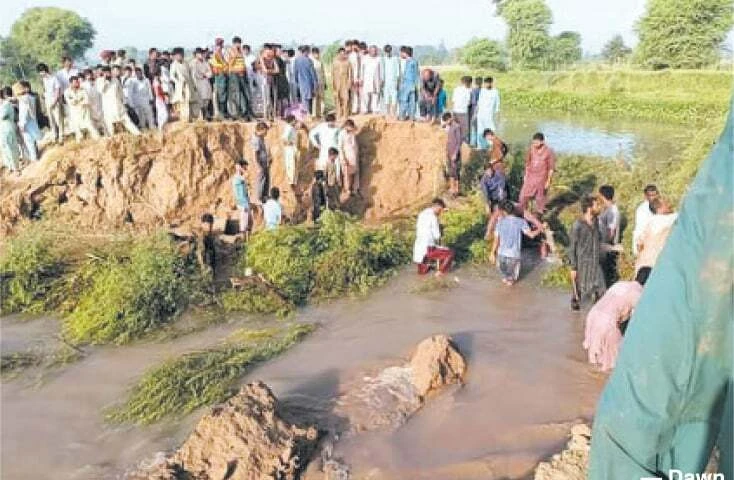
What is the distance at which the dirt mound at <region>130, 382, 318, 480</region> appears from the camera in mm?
5395

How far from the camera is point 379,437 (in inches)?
238

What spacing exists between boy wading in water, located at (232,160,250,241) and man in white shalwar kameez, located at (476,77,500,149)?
15.1 ft

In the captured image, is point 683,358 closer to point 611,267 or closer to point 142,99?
point 611,267

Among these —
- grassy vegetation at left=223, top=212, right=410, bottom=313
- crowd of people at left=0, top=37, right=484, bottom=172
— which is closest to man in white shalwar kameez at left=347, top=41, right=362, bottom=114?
crowd of people at left=0, top=37, right=484, bottom=172

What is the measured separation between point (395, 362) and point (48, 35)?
178 feet

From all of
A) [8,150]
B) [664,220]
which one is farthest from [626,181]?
[8,150]

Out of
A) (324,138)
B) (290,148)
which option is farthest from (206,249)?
(324,138)

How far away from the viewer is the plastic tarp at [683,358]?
1226mm

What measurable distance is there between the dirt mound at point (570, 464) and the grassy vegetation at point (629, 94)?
23.5 meters

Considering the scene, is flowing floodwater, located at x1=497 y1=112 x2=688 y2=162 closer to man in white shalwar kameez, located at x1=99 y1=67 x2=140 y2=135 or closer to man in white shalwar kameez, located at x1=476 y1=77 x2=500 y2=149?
man in white shalwar kameez, located at x1=476 y1=77 x2=500 y2=149

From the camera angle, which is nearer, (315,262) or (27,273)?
(27,273)

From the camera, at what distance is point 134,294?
888cm

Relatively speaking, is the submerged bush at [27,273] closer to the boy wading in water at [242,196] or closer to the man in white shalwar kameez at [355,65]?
the boy wading in water at [242,196]

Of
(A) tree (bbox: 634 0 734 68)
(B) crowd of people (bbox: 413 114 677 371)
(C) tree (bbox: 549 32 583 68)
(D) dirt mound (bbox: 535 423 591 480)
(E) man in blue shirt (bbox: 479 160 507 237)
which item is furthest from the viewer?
(C) tree (bbox: 549 32 583 68)
